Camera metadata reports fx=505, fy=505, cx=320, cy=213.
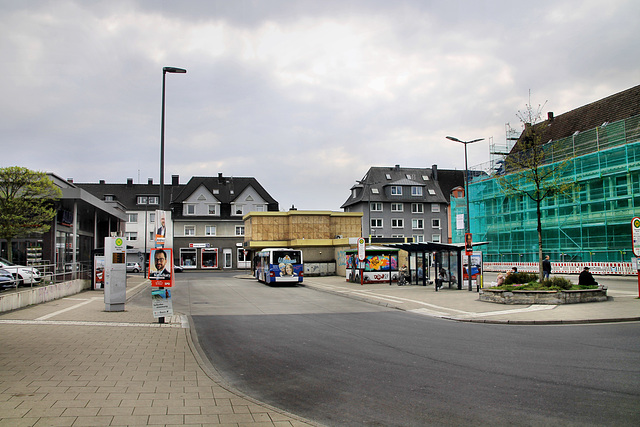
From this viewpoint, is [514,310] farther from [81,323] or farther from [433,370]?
[81,323]

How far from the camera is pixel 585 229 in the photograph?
40.5m

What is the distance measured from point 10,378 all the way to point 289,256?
28.7m

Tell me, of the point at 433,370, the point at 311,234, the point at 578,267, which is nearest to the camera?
the point at 433,370

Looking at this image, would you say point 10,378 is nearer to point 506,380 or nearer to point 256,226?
point 506,380

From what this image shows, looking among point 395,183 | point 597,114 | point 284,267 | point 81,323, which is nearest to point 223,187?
point 395,183

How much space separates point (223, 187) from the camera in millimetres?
78375

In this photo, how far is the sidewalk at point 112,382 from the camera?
573cm

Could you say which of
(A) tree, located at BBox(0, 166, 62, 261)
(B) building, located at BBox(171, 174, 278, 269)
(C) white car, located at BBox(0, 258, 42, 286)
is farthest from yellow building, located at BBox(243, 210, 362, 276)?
(C) white car, located at BBox(0, 258, 42, 286)

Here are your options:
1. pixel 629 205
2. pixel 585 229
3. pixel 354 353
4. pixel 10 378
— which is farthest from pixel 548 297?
pixel 585 229

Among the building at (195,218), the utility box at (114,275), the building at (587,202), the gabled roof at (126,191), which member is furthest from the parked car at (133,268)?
the utility box at (114,275)

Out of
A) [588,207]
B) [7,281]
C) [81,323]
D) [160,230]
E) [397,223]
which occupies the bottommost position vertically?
[81,323]

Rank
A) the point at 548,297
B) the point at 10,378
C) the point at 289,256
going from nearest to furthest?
the point at 10,378, the point at 548,297, the point at 289,256

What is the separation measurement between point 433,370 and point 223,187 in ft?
237

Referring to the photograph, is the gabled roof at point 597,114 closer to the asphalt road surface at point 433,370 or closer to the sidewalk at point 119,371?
the asphalt road surface at point 433,370
